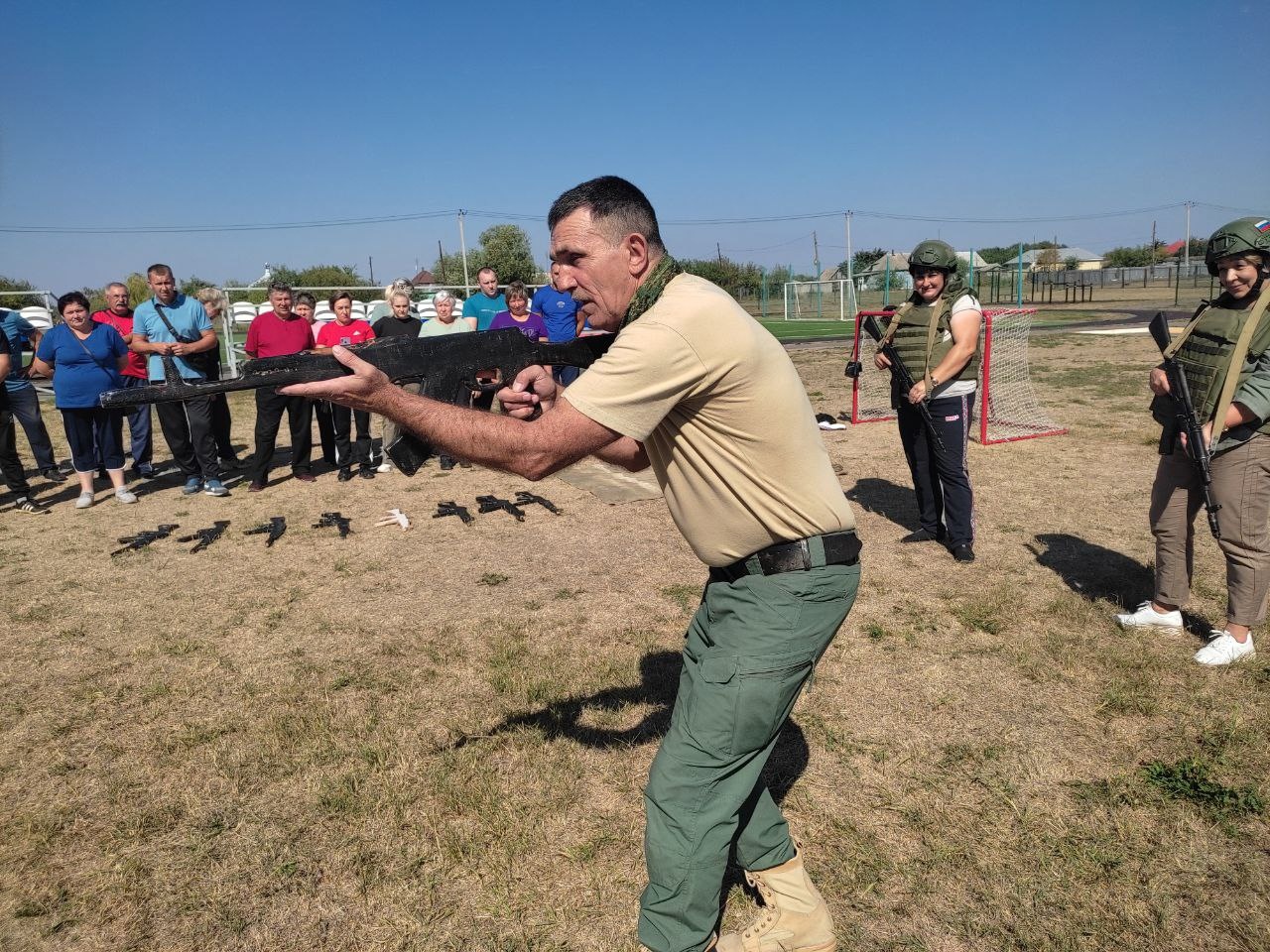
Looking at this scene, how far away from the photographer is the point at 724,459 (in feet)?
7.69

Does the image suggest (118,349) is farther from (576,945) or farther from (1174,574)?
(1174,574)

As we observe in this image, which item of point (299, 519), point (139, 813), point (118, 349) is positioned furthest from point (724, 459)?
point (118, 349)

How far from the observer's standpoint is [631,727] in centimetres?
417

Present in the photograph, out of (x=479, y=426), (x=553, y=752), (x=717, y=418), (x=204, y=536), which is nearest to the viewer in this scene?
(x=479, y=426)

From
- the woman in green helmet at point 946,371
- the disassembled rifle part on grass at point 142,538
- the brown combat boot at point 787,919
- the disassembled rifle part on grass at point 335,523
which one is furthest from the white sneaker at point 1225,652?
the disassembled rifle part on grass at point 142,538

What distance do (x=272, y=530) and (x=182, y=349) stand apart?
2635mm

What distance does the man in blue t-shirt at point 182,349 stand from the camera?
8898 mm

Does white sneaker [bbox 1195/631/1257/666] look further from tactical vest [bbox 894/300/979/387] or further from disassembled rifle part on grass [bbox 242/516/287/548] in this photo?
disassembled rifle part on grass [bbox 242/516/287/548]

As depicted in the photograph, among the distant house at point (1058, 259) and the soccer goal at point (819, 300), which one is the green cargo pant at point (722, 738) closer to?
the soccer goal at point (819, 300)

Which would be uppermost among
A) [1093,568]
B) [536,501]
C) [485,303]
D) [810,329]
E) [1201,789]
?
[485,303]

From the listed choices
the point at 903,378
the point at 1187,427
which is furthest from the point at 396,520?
the point at 1187,427

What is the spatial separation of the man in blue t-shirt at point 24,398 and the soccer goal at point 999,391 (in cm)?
963

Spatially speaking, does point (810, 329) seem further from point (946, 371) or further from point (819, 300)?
point (946, 371)

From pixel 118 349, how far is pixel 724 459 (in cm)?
908
